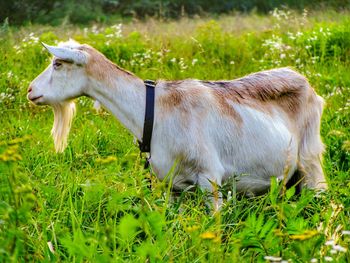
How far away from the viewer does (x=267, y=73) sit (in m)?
5.15

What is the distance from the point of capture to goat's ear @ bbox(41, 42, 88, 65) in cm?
465

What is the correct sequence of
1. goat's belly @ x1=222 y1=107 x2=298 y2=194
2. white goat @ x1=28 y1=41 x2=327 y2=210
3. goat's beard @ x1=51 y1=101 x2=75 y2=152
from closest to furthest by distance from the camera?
white goat @ x1=28 y1=41 x2=327 y2=210
goat's belly @ x1=222 y1=107 x2=298 y2=194
goat's beard @ x1=51 y1=101 x2=75 y2=152

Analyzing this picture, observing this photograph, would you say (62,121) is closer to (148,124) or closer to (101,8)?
(148,124)

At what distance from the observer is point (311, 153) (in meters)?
5.16

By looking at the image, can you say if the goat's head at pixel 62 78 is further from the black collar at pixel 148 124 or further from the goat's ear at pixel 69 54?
the black collar at pixel 148 124

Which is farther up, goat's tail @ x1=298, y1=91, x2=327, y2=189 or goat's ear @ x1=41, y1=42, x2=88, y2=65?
goat's ear @ x1=41, y1=42, x2=88, y2=65

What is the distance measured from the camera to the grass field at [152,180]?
3146 mm

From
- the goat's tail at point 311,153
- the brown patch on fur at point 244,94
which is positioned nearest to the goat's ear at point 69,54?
the brown patch on fur at point 244,94

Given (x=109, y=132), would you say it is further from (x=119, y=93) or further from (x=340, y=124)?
(x=340, y=124)

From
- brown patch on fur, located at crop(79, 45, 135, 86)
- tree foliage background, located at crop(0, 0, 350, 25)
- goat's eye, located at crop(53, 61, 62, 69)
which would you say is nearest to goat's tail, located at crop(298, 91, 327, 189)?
brown patch on fur, located at crop(79, 45, 135, 86)

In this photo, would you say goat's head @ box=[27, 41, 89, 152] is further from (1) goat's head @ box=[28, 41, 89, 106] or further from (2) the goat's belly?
(2) the goat's belly

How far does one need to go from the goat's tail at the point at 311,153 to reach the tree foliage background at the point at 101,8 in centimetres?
1023

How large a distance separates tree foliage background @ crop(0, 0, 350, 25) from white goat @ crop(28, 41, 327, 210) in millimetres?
10360

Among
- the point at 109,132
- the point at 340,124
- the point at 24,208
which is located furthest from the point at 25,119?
the point at 24,208
